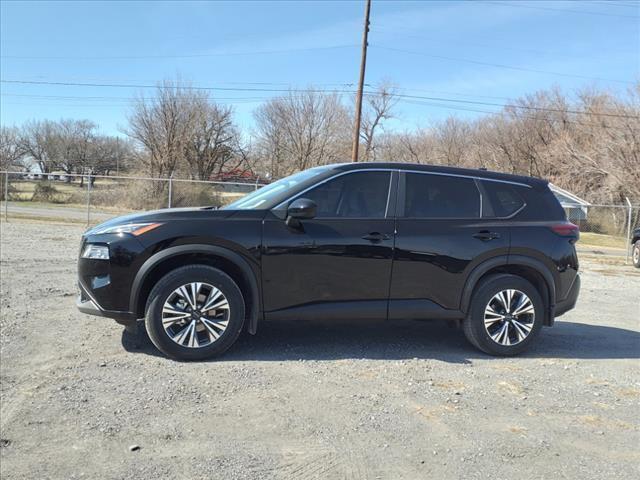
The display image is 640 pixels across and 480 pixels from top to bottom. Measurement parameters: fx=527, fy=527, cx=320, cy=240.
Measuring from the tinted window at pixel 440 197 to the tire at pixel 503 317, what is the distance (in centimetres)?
75

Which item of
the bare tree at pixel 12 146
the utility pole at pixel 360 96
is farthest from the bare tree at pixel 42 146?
the utility pole at pixel 360 96

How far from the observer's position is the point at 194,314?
15.3ft

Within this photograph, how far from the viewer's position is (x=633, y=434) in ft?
12.1

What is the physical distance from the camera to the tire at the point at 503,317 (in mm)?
5219

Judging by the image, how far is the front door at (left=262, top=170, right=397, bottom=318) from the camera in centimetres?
479

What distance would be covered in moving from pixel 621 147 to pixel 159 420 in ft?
114

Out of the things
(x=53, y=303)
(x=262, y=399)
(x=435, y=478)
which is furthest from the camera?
(x=53, y=303)

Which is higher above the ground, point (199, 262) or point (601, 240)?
point (199, 262)

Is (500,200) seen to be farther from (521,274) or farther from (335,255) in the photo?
(335,255)

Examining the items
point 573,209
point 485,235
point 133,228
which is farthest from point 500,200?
point 573,209

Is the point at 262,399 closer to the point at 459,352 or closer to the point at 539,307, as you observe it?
the point at 459,352

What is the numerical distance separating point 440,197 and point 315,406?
2.47 m

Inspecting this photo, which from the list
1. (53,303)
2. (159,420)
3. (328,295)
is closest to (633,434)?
(328,295)

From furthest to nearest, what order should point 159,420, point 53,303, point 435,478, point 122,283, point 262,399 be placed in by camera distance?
point 53,303
point 122,283
point 262,399
point 159,420
point 435,478
